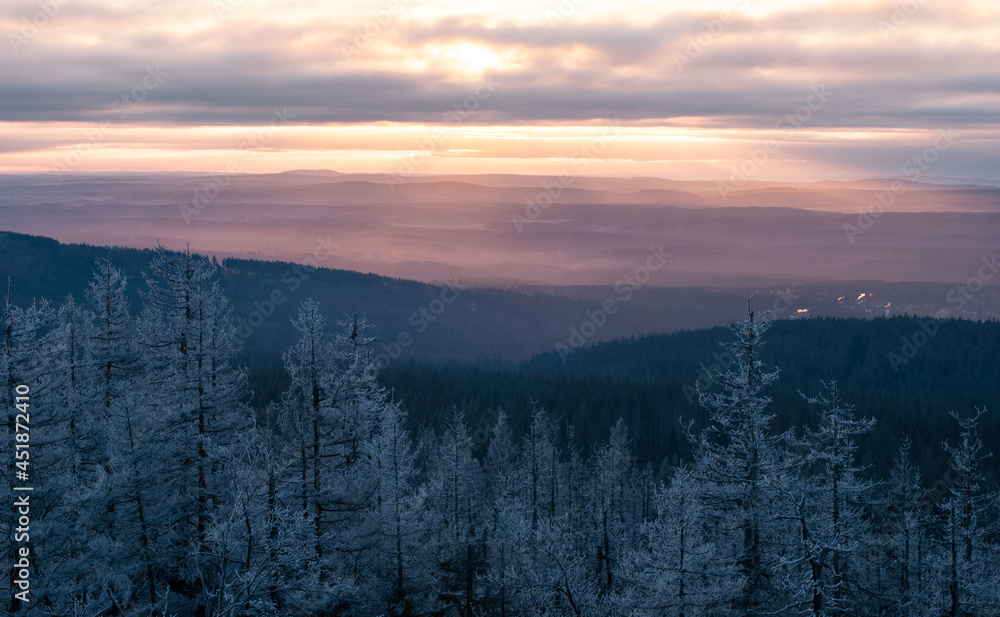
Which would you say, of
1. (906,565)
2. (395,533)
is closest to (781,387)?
(906,565)

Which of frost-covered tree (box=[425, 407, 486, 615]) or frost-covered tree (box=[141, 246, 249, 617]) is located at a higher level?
frost-covered tree (box=[141, 246, 249, 617])

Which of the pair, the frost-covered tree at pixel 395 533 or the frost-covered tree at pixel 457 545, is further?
the frost-covered tree at pixel 457 545

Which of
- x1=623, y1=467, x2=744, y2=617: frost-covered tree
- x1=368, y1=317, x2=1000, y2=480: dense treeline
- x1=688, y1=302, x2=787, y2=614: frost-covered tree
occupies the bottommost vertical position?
x1=368, y1=317, x2=1000, y2=480: dense treeline

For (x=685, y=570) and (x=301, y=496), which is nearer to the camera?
(x=685, y=570)

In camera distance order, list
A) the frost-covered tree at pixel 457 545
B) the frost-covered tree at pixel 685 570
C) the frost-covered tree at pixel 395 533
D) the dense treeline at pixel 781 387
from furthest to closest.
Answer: the dense treeline at pixel 781 387
the frost-covered tree at pixel 457 545
the frost-covered tree at pixel 395 533
the frost-covered tree at pixel 685 570

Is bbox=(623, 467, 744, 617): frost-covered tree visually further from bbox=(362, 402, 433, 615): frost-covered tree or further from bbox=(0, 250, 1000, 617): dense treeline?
bbox=(362, 402, 433, 615): frost-covered tree

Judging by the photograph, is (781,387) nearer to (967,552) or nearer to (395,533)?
(967,552)

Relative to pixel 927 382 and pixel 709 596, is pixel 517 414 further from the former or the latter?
pixel 927 382

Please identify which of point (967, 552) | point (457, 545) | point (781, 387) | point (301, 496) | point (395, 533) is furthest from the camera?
point (781, 387)

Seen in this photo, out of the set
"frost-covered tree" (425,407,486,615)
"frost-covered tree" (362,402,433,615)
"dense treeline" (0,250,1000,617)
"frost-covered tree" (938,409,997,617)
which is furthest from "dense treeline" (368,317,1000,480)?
"dense treeline" (0,250,1000,617)

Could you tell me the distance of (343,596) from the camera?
22.4 m

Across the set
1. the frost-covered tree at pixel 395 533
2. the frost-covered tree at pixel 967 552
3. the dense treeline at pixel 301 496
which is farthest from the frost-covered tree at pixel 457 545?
the frost-covered tree at pixel 967 552

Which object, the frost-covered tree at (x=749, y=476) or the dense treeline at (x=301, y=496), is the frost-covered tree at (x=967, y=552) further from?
the frost-covered tree at (x=749, y=476)

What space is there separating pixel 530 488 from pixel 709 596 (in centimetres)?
4125
